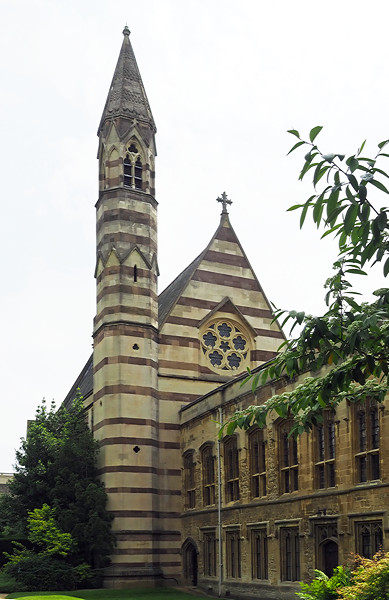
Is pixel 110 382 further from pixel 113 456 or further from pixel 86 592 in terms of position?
pixel 86 592

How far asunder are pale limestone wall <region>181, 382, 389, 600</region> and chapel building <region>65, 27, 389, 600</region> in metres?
0.05

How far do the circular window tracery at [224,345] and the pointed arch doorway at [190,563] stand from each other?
8.86 meters

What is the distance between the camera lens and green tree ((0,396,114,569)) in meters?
31.8

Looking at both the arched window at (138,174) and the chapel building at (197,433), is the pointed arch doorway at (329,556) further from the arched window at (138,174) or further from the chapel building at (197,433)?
the arched window at (138,174)

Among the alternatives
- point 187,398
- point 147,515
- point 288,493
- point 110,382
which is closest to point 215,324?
point 187,398

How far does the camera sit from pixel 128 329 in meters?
34.8

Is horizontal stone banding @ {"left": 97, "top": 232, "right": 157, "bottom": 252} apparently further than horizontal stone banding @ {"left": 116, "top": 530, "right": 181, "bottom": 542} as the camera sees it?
Yes

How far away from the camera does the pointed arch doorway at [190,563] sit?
108 ft

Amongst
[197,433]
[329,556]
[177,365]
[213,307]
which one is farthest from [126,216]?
[329,556]

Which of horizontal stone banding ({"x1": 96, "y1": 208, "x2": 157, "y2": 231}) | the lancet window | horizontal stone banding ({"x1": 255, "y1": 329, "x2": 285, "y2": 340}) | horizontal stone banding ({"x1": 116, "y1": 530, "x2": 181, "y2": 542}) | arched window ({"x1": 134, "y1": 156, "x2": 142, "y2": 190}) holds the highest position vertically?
arched window ({"x1": 134, "y1": 156, "x2": 142, "y2": 190})

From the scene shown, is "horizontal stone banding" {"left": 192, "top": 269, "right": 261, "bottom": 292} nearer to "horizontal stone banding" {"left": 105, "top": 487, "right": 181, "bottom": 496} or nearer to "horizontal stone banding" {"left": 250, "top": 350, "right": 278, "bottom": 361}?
"horizontal stone banding" {"left": 250, "top": 350, "right": 278, "bottom": 361}

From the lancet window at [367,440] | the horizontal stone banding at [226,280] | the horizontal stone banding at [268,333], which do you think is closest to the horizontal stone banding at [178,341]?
the horizontal stone banding at [226,280]

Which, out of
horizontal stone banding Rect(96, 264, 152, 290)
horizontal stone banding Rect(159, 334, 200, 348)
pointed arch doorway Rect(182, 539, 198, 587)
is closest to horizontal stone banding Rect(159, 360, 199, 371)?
horizontal stone banding Rect(159, 334, 200, 348)

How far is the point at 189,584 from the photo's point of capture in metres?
32.8
